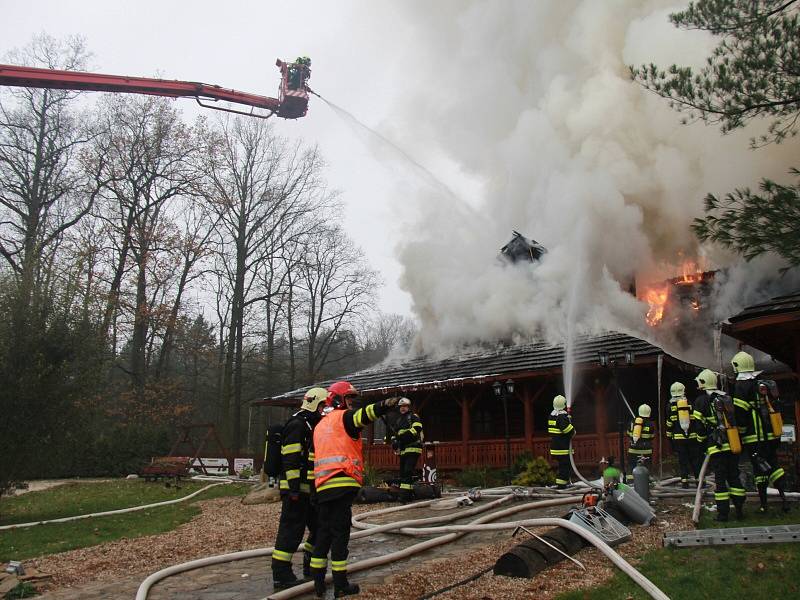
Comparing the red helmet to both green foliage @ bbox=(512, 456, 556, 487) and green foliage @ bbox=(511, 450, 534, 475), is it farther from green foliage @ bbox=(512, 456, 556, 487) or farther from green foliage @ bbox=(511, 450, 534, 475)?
green foliage @ bbox=(511, 450, 534, 475)

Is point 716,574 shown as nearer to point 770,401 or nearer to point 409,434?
point 770,401

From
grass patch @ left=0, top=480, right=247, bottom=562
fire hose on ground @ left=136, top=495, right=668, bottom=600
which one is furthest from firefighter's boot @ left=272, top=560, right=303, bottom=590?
grass patch @ left=0, top=480, right=247, bottom=562

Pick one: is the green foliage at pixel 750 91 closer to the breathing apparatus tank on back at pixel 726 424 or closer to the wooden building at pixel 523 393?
the breathing apparatus tank on back at pixel 726 424

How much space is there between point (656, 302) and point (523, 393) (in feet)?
28.8

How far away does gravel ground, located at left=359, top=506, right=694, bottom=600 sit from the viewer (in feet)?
16.3

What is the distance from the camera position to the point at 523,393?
16.5m

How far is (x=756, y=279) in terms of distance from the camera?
67.3 ft

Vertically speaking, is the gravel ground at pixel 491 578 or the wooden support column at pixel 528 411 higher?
the wooden support column at pixel 528 411

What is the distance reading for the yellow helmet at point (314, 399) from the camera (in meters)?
6.33

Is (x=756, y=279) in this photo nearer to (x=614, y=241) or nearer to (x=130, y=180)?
(x=614, y=241)

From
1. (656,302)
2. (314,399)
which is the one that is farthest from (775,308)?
(656,302)

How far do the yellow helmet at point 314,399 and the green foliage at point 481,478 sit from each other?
9602 millimetres

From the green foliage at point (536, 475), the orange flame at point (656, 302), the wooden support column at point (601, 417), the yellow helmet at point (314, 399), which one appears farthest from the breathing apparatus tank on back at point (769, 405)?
the orange flame at point (656, 302)

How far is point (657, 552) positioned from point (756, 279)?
17457mm
